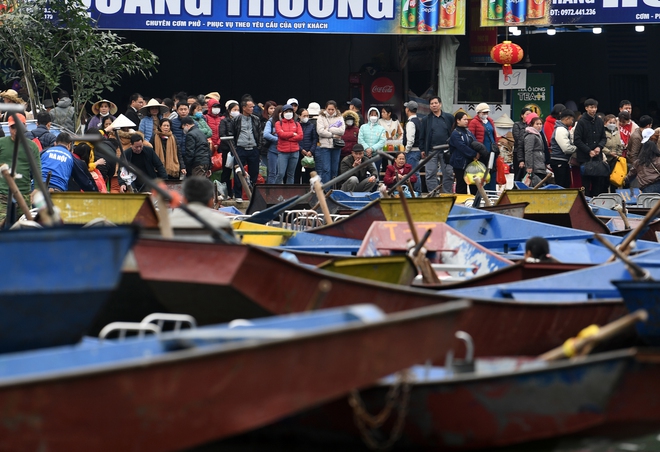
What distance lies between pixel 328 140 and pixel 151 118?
300cm

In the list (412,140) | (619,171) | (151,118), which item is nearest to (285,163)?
(412,140)

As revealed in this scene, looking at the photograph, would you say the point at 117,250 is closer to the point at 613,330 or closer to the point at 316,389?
the point at 316,389

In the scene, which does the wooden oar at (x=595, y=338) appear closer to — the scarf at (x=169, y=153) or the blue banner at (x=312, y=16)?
the scarf at (x=169, y=153)

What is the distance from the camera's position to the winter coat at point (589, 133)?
1836cm

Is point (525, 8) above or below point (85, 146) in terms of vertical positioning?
above

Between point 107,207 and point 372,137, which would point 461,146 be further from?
point 107,207

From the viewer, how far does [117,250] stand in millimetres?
6699

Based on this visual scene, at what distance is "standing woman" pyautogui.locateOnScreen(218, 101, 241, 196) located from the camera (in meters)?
18.5

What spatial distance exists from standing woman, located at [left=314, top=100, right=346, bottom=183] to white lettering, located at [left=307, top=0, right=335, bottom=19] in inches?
143

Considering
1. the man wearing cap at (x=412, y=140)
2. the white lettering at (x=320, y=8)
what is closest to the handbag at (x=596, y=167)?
the man wearing cap at (x=412, y=140)

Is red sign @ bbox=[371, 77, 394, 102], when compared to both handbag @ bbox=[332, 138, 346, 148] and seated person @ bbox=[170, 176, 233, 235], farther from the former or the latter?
seated person @ bbox=[170, 176, 233, 235]

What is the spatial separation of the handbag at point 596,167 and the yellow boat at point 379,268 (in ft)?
31.7

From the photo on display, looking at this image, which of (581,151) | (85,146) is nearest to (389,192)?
(85,146)

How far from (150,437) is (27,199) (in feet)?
25.5
